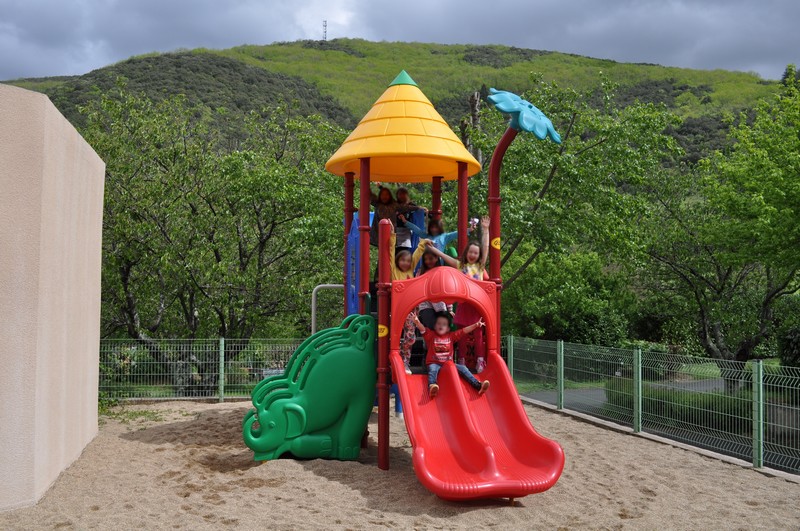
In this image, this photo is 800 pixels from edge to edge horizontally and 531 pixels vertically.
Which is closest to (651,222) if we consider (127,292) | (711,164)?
(711,164)

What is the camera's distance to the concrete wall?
6.43m

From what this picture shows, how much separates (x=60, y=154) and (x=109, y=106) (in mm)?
9360

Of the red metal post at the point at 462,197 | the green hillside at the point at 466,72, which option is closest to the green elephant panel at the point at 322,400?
the red metal post at the point at 462,197

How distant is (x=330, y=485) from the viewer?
710 cm

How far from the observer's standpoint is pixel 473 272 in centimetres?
843

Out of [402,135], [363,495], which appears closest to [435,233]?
[402,135]

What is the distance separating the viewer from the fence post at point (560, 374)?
42.3 ft

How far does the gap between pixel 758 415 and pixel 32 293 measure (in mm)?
7683

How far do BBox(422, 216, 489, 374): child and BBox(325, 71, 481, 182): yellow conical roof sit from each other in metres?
1.04

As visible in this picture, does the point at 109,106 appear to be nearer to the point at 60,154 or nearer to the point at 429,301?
the point at 60,154

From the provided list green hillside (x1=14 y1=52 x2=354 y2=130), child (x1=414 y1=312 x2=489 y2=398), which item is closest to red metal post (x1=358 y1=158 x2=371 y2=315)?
child (x1=414 y1=312 x2=489 y2=398)

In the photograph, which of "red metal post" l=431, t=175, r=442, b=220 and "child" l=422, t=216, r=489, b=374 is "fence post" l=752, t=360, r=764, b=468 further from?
"red metal post" l=431, t=175, r=442, b=220

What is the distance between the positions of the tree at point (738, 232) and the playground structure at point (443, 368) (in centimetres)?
757

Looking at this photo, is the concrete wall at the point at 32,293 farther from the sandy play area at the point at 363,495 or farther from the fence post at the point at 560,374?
the fence post at the point at 560,374
